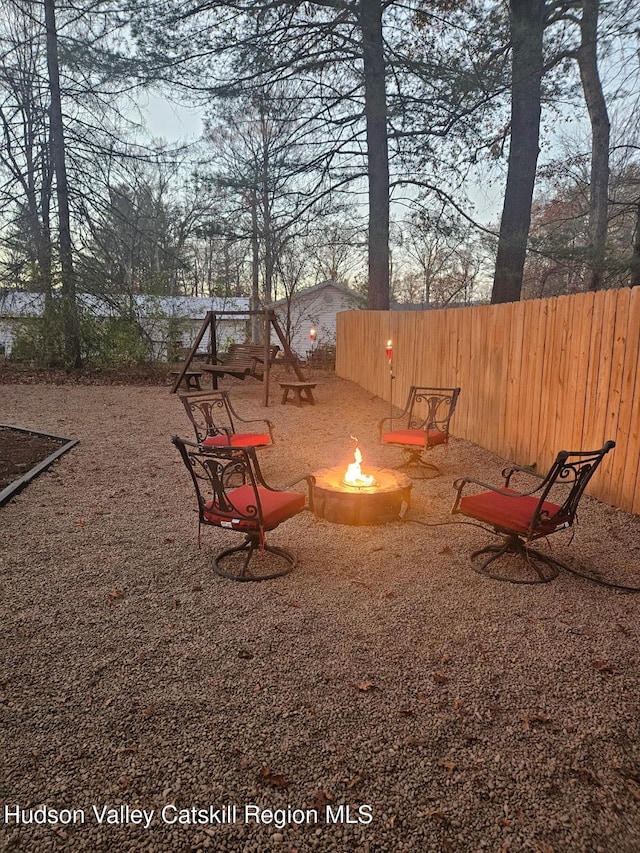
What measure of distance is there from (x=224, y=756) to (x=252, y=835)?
33 cm

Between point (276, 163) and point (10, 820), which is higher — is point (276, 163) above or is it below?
above

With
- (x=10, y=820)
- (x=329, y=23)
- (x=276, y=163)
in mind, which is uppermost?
(x=329, y=23)

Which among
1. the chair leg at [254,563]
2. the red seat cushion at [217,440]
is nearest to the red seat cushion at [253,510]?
the chair leg at [254,563]

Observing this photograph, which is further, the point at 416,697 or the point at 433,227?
the point at 433,227

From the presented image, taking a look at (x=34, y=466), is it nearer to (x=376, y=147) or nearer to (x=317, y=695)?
(x=317, y=695)

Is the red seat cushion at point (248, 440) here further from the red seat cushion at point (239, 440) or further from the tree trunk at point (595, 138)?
the tree trunk at point (595, 138)

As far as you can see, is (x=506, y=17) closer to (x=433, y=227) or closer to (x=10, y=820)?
(x=433, y=227)

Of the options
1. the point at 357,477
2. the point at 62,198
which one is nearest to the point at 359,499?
the point at 357,477

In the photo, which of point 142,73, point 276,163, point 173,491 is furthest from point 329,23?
point 173,491

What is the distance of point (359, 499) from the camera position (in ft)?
13.7

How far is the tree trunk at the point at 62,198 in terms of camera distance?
507 inches

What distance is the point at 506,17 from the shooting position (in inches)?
294

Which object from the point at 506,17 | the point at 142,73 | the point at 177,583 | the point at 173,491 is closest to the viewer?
the point at 177,583

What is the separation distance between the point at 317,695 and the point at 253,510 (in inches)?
50.3
